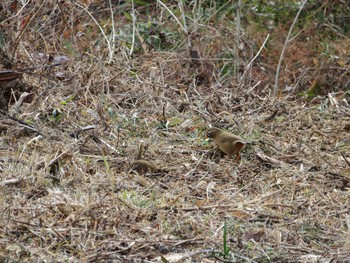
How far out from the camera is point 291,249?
342 cm

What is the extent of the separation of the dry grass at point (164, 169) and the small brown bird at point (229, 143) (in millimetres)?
80

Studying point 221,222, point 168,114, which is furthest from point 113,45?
point 221,222

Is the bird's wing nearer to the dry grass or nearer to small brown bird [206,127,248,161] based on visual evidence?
small brown bird [206,127,248,161]

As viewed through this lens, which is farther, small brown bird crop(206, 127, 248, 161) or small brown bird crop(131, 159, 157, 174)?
small brown bird crop(206, 127, 248, 161)

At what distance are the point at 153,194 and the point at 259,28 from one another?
4357 mm

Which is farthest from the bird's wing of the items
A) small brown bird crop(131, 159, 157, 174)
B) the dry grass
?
small brown bird crop(131, 159, 157, 174)

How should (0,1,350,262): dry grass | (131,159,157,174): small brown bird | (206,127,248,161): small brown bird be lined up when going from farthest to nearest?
1. (206,127,248,161): small brown bird
2. (131,159,157,174): small brown bird
3. (0,1,350,262): dry grass

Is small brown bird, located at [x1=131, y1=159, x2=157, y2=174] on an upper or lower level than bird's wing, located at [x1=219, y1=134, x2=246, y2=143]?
upper

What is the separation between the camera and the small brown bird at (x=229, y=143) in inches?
182

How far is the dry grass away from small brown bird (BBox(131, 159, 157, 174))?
35mm

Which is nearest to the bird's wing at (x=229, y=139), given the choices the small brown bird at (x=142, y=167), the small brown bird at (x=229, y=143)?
the small brown bird at (x=229, y=143)

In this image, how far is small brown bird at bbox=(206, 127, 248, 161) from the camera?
182 inches

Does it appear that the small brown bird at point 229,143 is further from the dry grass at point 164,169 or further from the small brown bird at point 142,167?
the small brown bird at point 142,167

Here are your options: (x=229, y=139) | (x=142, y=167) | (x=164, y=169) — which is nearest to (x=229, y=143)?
(x=229, y=139)
